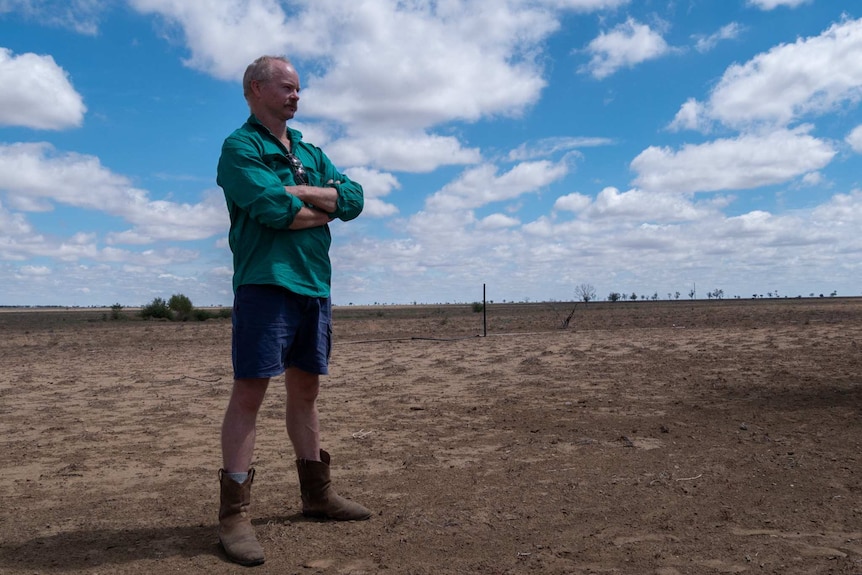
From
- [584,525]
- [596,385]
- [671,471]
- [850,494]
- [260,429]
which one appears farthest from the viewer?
[596,385]

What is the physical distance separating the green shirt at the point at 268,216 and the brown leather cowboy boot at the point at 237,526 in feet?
Answer: 2.69

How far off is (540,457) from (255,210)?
2.47 meters

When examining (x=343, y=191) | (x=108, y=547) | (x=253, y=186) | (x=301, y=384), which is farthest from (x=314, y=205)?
(x=108, y=547)

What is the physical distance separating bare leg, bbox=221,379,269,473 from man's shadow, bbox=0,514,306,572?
343 millimetres

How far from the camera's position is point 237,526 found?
2742 millimetres

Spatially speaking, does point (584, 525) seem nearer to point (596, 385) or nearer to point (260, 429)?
point (260, 429)

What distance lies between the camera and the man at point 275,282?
2775 millimetres

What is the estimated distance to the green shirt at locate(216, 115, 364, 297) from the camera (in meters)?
2.75

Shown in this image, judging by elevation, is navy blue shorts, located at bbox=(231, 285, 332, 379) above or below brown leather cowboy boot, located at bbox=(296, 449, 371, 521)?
above

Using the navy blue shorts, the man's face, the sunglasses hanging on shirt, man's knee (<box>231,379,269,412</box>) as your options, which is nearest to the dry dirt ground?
man's knee (<box>231,379,269,412</box>)

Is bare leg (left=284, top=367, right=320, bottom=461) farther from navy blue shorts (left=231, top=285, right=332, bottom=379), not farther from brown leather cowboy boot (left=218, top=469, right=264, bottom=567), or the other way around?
brown leather cowboy boot (left=218, top=469, right=264, bottom=567)

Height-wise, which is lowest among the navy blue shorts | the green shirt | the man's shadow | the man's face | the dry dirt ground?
the man's shadow

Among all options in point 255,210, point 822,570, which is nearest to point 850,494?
point 822,570

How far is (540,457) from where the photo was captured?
4285 millimetres
